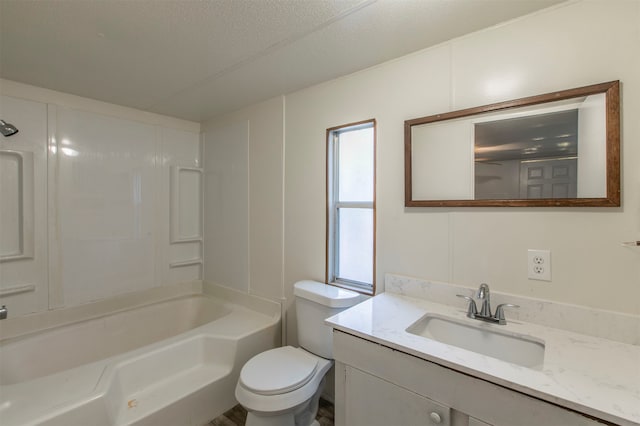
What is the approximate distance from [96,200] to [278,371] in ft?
6.52

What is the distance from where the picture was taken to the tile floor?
1.78 metres

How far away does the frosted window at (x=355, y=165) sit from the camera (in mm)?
1864

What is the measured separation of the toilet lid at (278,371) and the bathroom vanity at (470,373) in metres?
0.30

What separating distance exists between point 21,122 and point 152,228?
1133mm

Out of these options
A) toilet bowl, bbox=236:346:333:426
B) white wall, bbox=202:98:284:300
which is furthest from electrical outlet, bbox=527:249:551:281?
white wall, bbox=202:98:284:300

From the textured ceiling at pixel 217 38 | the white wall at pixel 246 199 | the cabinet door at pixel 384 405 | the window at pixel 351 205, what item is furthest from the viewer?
the white wall at pixel 246 199

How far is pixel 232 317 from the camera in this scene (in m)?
2.29

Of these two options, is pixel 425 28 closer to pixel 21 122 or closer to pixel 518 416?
pixel 518 416

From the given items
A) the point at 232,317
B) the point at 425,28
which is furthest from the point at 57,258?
the point at 425,28

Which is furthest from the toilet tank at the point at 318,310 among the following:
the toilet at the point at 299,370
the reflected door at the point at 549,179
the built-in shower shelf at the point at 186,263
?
the built-in shower shelf at the point at 186,263

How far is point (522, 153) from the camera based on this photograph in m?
1.27

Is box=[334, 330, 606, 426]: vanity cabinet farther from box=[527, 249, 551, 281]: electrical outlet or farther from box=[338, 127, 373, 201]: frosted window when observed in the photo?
box=[338, 127, 373, 201]: frosted window

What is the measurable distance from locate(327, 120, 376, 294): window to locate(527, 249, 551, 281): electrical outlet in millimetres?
812

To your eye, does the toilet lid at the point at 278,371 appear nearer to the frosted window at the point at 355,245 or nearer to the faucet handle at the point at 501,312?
the frosted window at the point at 355,245
